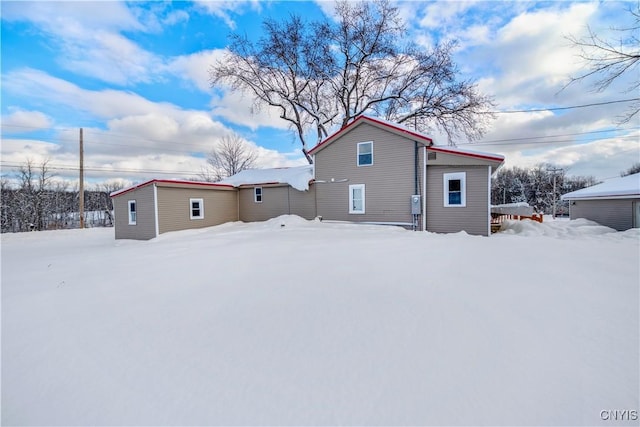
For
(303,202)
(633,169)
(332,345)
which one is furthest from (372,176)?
(633,169)

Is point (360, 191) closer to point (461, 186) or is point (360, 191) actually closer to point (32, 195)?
point (461, 186)

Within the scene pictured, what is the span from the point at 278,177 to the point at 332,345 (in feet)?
44.5

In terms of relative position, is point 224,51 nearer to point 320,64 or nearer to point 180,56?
point 320,64

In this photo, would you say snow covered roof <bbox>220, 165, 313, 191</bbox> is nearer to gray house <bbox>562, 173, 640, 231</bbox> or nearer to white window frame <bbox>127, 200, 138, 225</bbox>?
white window frame <bbox>127, 200, 138, 225</bbox>

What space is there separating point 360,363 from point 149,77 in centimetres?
1539

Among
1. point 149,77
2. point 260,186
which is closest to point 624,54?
point 260,186

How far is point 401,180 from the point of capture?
38.4 feet

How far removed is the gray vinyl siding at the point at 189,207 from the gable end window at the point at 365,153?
317 inches

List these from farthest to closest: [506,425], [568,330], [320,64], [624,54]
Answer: [320,64] < [624,54] < [568,330] < [506,425]

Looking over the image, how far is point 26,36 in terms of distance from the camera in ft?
28.9

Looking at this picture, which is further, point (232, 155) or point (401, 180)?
point (232, 155)

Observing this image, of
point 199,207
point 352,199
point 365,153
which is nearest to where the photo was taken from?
point 365,153

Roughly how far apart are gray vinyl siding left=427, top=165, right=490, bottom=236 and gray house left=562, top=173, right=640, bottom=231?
850cm

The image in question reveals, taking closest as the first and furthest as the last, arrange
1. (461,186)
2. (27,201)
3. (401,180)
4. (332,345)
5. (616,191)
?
(332,345) < (461,186) < (401,180) < (616,191) < (27,201)
